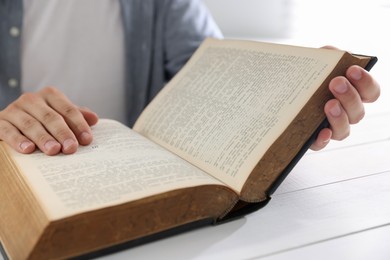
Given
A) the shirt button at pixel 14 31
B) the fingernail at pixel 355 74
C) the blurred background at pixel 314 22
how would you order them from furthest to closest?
the blurred background at pixel 314 22
the shirt button at pixel 14 31
the fingernail at pixel 355 74

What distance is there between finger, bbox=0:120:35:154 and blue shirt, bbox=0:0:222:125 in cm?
46

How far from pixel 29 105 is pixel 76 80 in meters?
0.39

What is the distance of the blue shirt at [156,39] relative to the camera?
1072 mm

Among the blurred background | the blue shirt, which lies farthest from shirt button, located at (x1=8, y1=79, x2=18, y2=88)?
the blurred background

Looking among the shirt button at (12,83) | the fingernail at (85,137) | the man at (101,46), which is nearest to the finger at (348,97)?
the fingernail at (85,137)

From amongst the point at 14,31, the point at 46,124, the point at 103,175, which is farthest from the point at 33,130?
the point at 14,31

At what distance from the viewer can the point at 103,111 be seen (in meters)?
1.08

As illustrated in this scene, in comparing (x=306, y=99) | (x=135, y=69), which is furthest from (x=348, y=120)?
(x=135, y=69)

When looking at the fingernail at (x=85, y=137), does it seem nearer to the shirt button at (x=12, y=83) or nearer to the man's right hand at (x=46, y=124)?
the man's right hand at (x=46, y=124)

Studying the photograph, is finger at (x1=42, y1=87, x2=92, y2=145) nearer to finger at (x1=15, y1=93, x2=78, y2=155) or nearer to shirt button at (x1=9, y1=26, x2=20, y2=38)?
finger at (x1=15, y1=93, x2=78, y2=155)

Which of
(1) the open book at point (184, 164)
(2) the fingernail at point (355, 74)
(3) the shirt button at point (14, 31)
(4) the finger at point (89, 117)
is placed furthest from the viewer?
(3) the shirt button at point (14, 31)

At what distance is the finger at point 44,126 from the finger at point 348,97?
29 cm

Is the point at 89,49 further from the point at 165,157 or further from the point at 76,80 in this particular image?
the point at 165,157

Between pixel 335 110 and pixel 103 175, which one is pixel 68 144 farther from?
pixel 335 110
